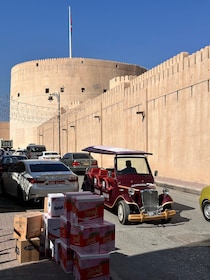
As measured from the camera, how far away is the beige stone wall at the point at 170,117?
1773 centimetres

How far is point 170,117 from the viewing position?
815 inches

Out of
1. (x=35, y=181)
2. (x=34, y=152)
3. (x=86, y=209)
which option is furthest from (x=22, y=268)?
(x=34, y=152)

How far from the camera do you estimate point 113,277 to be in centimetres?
565

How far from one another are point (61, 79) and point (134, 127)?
53.1 metres

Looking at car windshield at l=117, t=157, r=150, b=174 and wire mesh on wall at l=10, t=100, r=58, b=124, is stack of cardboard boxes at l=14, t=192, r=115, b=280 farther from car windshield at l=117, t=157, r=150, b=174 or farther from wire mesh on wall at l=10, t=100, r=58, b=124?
wire mesh on wall at l=10, t=100, r=58, b=124

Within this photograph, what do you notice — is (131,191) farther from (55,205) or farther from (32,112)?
(32,112)

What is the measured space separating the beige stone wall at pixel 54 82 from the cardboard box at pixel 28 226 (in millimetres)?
67045

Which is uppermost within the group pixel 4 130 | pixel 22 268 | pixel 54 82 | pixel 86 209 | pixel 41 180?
pixel 54 82

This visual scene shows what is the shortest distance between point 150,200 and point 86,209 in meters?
4.53

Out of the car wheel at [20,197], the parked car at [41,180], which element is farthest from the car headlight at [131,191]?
the car wheel at [20,197]

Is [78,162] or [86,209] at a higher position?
[86,209]

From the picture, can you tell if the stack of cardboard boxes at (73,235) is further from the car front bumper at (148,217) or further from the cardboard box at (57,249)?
the car front bumper at (148,217)

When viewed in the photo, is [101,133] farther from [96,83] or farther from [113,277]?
[96,83]

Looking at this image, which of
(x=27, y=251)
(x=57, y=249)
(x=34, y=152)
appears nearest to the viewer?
(x=57, y=249)
